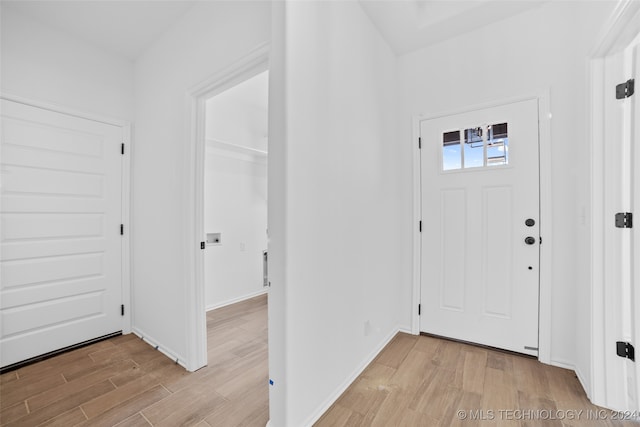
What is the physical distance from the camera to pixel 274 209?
1.39 metres

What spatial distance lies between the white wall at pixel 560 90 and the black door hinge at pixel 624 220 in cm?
15

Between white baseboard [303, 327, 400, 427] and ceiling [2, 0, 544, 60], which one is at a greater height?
ceiling [2, 0, 544, 60]

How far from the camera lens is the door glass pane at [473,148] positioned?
2346 millimetres

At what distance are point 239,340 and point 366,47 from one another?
2.86 metres

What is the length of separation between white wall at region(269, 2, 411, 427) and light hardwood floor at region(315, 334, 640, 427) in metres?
0.16

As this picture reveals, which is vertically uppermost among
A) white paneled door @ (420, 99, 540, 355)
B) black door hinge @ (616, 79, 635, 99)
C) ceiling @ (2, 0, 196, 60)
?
ceiling @ (2, 0, 196, 60)

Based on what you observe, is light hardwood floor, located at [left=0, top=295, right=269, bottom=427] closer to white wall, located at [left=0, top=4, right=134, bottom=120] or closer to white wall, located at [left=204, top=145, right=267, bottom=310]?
white wall, located at [left=204, top=145, right=267, bottom=310]

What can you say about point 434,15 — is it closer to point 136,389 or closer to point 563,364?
point 563,364

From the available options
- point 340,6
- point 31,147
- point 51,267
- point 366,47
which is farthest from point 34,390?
point 366,47

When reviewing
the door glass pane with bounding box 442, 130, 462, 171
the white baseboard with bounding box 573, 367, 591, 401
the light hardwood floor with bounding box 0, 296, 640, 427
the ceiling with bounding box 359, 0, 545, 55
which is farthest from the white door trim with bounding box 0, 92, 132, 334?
the white baseboard with bounding box 573, 367, 591, 401

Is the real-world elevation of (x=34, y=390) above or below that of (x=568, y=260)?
below

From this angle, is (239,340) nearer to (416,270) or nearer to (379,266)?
(379,266)

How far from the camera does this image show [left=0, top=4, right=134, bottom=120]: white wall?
6.83ft

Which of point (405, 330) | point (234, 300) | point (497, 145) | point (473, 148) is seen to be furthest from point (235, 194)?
point (497, 145)
